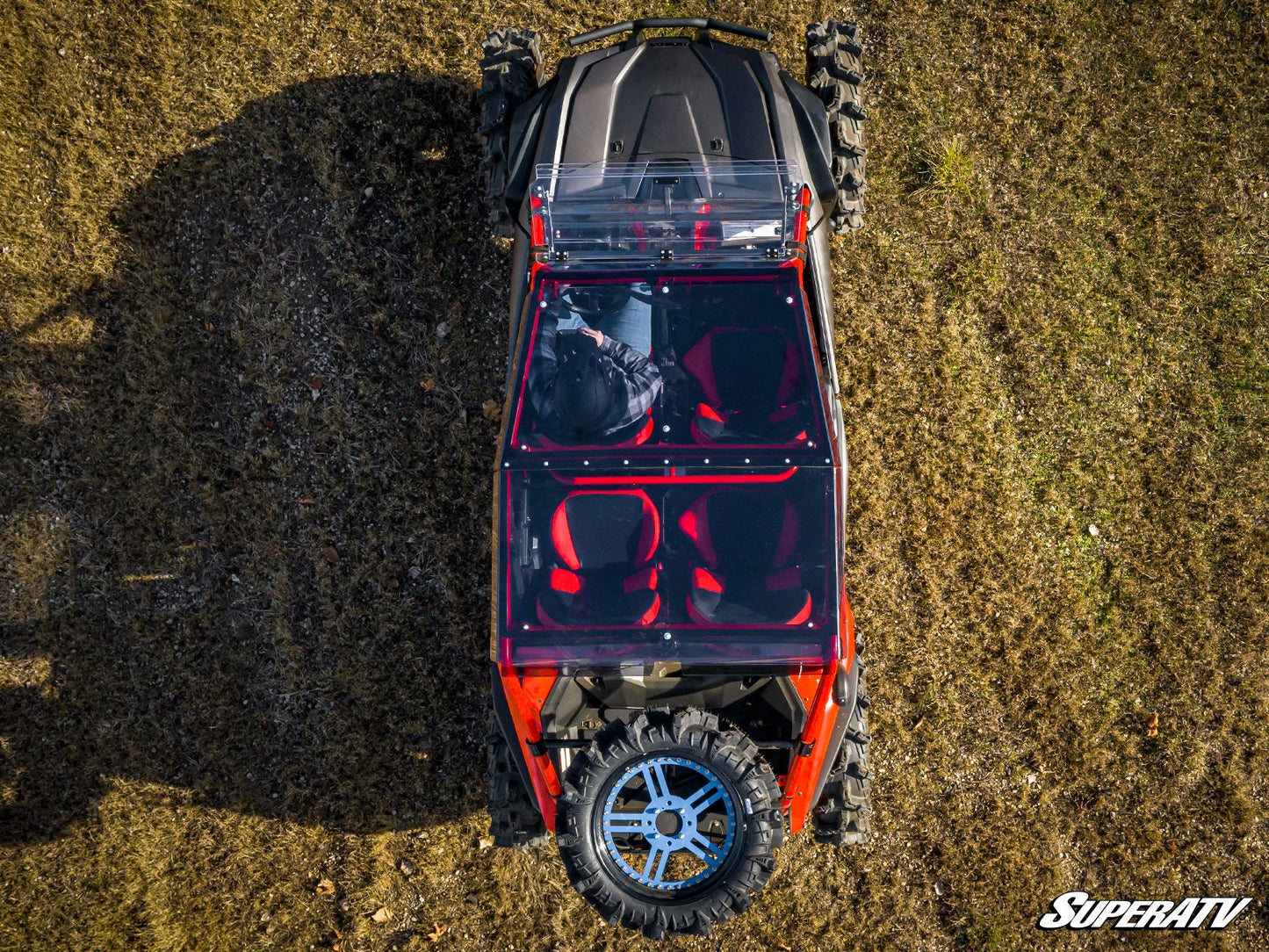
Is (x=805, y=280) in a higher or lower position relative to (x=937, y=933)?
higher

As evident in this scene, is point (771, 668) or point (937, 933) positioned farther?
point (937, 933)

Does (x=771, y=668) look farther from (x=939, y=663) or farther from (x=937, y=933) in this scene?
(x=937, y=933)

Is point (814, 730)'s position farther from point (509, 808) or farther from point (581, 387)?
point (581, 387)

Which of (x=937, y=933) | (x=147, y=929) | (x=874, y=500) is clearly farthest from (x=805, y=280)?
(x=147, y=929)

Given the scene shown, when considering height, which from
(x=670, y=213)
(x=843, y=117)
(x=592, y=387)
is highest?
(x=843, y=117)

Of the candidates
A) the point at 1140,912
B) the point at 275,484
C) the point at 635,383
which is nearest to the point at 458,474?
the point at 275,484

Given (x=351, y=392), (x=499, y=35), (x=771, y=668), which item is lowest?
(x=771, y=668)
